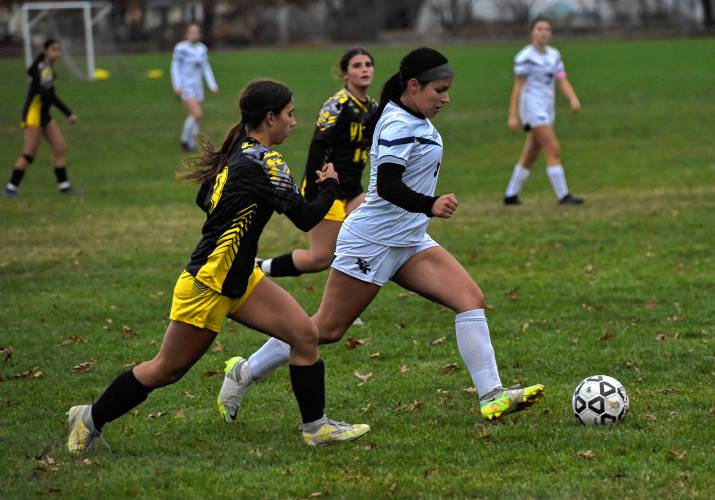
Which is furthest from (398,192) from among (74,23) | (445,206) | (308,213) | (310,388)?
(74,23)

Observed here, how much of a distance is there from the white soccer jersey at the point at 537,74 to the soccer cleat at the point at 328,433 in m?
9.91

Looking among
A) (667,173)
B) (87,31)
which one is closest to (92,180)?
(667,173)

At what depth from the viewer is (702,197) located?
51.6 ft

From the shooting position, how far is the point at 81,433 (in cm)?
645

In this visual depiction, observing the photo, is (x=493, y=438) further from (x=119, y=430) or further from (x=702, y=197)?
(x=702, y=197)

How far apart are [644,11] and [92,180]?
48.1 meters

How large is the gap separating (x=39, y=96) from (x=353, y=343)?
34.1 ft

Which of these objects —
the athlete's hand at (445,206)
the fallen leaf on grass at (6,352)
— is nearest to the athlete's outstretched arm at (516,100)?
the fallen leaf on grass at (6,352)

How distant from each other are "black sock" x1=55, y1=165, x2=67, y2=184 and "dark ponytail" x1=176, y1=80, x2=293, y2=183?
1220 cm

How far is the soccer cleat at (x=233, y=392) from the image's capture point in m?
7.13

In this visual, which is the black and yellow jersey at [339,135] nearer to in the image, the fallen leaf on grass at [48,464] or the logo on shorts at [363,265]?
the logo on shorts at [363,265]

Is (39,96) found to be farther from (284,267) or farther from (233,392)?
(233,392)

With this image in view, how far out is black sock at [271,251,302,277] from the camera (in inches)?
397

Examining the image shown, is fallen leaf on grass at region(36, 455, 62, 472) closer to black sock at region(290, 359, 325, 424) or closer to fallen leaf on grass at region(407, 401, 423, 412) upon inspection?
black sock at region(290, 359, 325, 424)
